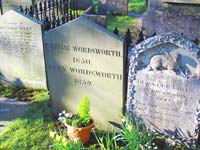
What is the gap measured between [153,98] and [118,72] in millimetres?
597

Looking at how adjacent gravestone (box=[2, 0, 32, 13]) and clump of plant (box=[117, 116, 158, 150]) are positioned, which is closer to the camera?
clump of plant (box=[117, 116, 158, 150])

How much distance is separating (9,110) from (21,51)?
1164mm

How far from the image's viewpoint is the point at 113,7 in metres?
11.0

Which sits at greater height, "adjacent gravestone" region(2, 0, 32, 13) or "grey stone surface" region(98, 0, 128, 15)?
"adjacent gravestone" region(2, 0, 32, 13)

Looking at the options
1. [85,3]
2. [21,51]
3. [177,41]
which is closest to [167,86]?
[177,41]

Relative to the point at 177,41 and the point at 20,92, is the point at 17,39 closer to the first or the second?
the point at 20,92

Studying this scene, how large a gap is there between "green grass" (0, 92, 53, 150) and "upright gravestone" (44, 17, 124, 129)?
1.20 ft

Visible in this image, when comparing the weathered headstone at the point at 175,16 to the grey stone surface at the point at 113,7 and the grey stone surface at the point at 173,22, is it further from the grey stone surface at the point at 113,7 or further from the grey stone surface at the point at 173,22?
the grey stone surface at the point at 113,7

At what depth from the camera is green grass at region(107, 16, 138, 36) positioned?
31.3 feet

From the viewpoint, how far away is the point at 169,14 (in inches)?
308

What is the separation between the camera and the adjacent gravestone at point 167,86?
4074 mm

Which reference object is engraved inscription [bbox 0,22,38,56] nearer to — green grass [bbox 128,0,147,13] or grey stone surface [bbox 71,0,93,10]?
grey stone surface [bbox 71,0,93,10]

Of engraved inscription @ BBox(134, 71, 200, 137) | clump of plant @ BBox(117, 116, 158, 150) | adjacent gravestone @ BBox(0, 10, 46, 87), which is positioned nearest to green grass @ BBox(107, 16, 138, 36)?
adjacent gravestone @ BBox(0, 10, 46, 87)

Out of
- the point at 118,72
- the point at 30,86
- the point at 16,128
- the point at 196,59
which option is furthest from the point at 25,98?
the point at 196,59
